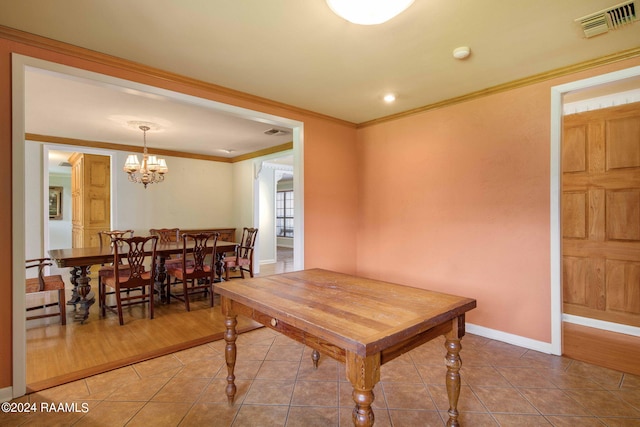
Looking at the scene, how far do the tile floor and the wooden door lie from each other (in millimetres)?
1202

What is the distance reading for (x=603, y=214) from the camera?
3.18 metres

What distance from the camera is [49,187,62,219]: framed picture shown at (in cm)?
852

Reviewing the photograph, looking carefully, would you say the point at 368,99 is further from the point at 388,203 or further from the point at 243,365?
the point at 243,365

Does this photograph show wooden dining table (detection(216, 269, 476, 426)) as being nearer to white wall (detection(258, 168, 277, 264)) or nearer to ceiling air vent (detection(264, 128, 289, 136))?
ceiling air vent (detection(264, 128, 289, 136))

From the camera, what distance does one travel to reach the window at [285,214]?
10.7 metres

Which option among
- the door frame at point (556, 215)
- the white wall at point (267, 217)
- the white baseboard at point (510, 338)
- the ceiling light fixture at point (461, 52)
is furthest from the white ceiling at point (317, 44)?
the white wall at point (267, 217)

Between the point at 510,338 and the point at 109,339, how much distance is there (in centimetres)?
368

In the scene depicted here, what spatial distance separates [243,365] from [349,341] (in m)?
1.63

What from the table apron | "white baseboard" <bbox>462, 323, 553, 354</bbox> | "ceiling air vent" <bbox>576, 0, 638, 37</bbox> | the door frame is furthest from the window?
"ceiling air vent" <bbox>576, 0, 638, 37</bbox>

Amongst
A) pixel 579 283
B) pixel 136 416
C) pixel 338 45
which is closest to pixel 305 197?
pixel 338 45

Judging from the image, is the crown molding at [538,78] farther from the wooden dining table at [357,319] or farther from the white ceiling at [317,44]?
the wooden dining table at [357,319]

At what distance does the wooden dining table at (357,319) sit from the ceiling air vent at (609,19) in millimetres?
1852

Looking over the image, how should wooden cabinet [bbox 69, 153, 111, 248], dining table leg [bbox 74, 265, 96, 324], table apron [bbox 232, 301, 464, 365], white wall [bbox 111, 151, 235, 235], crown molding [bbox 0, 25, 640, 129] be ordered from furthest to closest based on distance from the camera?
wooden cabinet [bbox 69, 153, 111, 248]
white wall [bbox 111, 151, 235, 235]
dining table leg [bbox 74, 265, 96, 324]
crown molding [bbox 0, 25, 640, 129]
table apron [bbox 232, 301, 464, 365]

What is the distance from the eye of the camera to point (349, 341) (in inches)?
45.0
